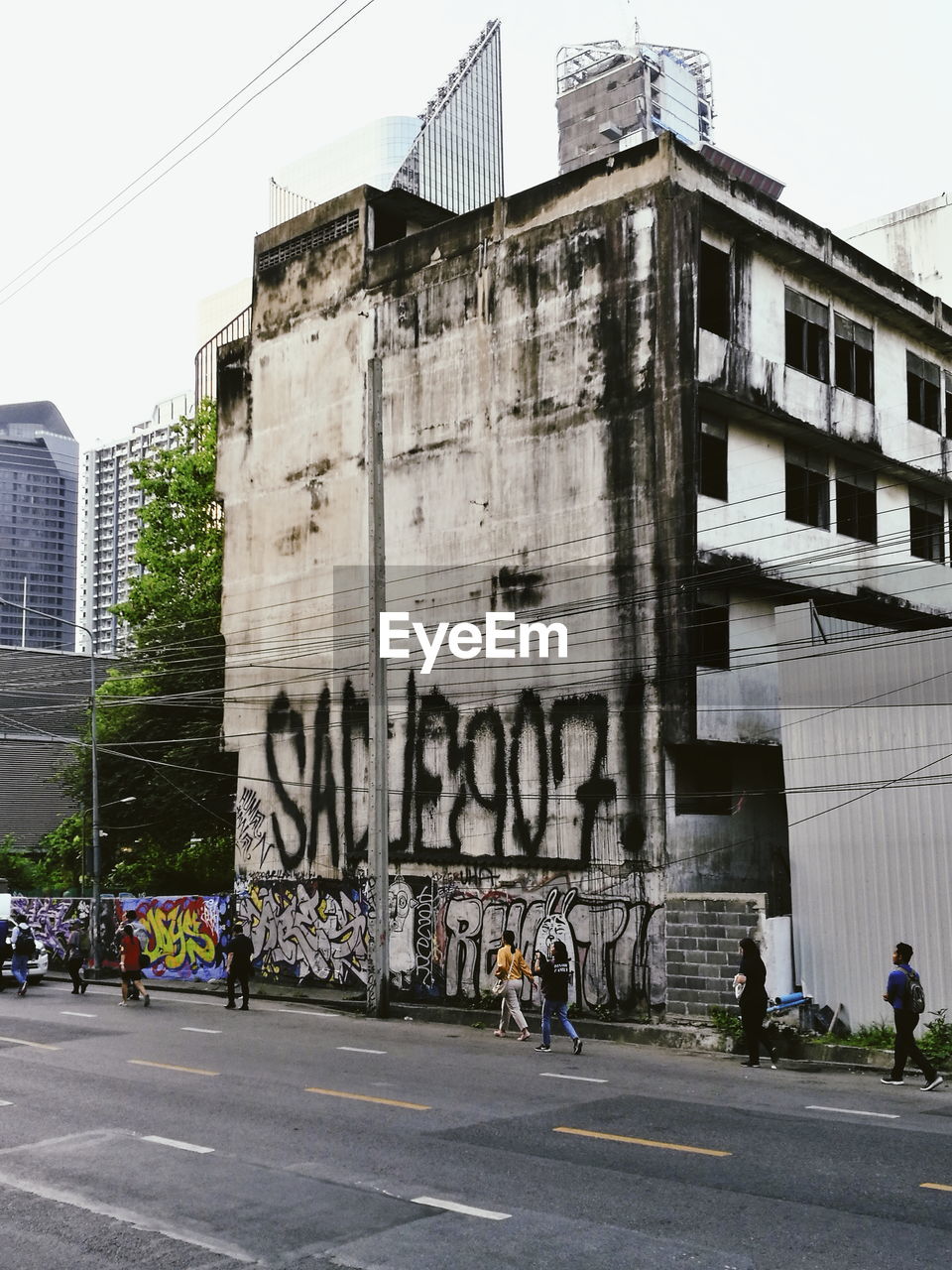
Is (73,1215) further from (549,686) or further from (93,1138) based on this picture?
(549,686)

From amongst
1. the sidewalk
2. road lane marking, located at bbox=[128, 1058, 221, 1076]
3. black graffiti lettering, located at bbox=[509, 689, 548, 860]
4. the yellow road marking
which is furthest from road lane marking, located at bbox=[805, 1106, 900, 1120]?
black graffiti lettering, located at bbox=[509, 689, 548, 860]

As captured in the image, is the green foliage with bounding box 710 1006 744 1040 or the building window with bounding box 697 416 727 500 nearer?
the green foliage with bounding box 710 1006 744 1040

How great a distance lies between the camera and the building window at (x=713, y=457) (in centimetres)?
2323

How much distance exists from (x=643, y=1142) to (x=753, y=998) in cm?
568

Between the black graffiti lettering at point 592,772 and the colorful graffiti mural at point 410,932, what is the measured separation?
1.11 metres

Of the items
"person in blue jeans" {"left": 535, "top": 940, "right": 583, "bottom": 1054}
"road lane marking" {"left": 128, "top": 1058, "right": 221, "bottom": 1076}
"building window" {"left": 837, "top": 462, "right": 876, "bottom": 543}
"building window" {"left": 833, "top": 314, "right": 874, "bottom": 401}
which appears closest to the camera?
"road lane marking" {"left": 128, "top": 1058, "right": 221, "bottom": 1076}

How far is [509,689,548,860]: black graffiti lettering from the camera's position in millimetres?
23859

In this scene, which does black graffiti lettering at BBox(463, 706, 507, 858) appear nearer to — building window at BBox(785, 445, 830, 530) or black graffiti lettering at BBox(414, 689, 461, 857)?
black graffiti lettering at BBox(414, 689, 461, 857)

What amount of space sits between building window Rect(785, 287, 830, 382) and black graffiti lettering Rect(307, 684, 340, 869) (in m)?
12.0

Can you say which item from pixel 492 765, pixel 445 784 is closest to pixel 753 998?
pixel 492 765

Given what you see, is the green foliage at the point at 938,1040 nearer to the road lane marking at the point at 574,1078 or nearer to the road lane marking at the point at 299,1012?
the road lane marking at the point at 574,1078

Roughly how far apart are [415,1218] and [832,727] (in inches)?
492

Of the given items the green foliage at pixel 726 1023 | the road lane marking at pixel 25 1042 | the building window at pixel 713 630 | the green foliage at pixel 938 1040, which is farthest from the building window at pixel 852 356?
the road lane marking at pixel 25 1042

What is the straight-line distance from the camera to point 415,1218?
28.5 ft
